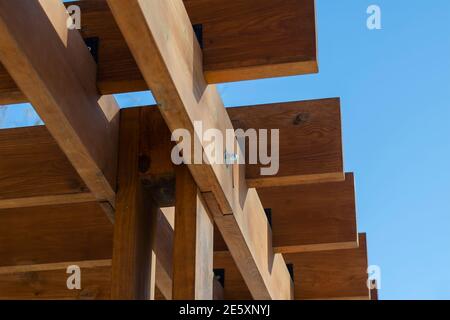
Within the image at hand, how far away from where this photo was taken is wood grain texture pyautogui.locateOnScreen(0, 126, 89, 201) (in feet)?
13.5

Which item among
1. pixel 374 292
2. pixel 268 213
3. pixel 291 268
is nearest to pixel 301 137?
pixel 268 213

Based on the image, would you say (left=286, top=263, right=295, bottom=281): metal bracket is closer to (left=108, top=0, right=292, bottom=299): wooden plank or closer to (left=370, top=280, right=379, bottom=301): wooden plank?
(left=370, top=280, right=379, bottom=301): wooden plank

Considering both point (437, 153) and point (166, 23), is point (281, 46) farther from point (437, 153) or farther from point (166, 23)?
point (437, 153)

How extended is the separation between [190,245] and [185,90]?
60cm

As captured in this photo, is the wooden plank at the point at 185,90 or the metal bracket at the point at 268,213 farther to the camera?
the metal bracket at the point at 268,213

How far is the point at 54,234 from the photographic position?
4879 millimetres

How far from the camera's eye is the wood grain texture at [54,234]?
4793mm

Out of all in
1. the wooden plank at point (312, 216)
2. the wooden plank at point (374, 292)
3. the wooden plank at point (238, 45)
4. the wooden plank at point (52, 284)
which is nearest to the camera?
Answer: the wooden plank at point (238, 45)

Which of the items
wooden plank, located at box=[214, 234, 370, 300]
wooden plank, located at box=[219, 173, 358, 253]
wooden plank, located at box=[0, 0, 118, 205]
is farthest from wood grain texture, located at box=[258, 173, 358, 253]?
wooden plank, located at box=[0, 0, 118, 205]

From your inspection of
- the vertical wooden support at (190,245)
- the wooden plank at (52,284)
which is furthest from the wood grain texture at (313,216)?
the vertical wooden support at (190,245)

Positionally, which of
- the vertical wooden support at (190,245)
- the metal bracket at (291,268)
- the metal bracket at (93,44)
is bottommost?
the vertical wooden support at (190,245)

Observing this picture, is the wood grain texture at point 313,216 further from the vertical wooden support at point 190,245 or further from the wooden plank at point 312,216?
the vertical wooden support at point 190,245

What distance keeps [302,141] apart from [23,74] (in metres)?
1.67

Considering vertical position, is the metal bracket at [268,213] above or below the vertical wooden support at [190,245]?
above
